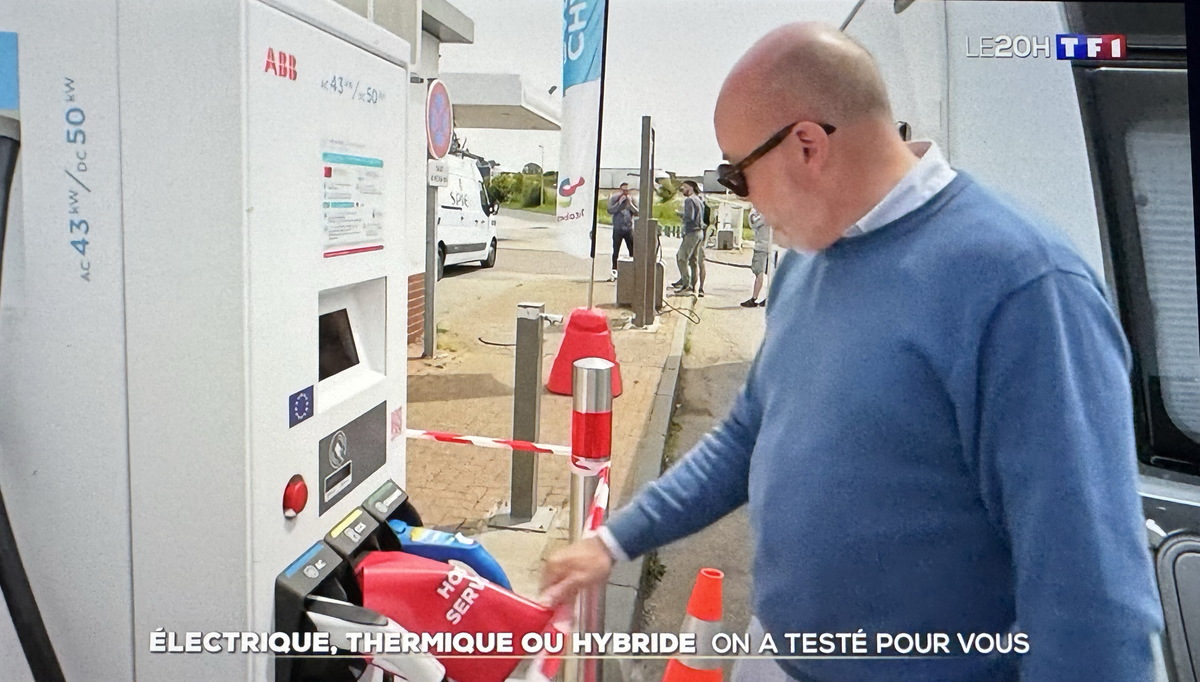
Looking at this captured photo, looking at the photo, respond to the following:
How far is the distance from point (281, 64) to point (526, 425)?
208cm

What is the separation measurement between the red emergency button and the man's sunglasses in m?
0.73

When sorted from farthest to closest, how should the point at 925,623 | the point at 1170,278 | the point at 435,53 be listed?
the point at 435,53
the point at 1170,278
the point at 925,623

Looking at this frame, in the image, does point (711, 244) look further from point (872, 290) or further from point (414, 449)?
point (414, 449)

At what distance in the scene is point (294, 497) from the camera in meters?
1.19

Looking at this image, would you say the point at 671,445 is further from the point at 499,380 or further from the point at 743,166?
the point at 743,166

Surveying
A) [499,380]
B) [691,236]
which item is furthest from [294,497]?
[499,380]

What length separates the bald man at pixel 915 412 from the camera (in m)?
0.82

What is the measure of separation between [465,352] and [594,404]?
1150 millimetres

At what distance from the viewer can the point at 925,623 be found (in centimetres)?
104

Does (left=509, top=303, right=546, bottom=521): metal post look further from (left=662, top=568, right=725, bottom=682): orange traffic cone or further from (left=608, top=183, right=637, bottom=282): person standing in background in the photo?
(left=662, top=568, right=725, bottom=682): orange traffic cone

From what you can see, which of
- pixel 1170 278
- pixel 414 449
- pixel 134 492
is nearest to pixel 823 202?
pixel 1170 278

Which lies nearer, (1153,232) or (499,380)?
(1153,232)

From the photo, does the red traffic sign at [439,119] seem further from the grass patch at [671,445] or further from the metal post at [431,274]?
the grass patch at [671,445]

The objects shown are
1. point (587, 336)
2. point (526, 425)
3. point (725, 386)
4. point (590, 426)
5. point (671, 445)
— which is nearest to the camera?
point (725, 386)
